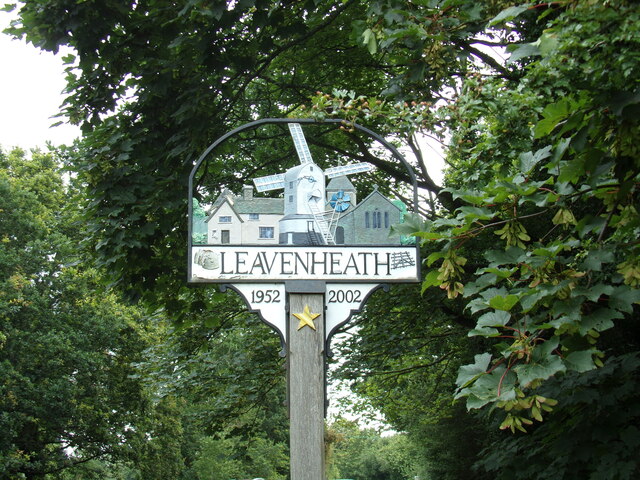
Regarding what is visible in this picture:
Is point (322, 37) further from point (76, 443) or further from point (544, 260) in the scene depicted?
point (76, 443)

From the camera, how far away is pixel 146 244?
10773 mm

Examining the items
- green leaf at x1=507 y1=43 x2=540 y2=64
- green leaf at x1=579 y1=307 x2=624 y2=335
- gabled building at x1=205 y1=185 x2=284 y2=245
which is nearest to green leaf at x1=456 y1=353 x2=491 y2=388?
green leaf at x1=579 y1=307 x2=624 y2=335

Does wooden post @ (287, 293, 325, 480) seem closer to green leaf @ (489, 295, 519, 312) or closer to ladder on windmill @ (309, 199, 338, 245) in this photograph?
ladder on windmill @ (309, 199, 338, 245)

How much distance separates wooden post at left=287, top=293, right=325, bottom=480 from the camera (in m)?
6.62

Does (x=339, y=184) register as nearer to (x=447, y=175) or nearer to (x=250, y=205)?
(x=250, y=205)

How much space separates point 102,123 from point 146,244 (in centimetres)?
181

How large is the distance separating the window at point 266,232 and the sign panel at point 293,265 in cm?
14

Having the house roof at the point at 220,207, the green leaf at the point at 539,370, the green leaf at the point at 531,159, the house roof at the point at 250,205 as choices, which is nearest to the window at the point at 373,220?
the house roof at the point at 250,205

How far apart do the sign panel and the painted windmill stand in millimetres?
114

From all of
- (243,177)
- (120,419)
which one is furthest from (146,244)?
(120,419)

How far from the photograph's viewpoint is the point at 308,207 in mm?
7078

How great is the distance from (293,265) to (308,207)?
1.68 ft

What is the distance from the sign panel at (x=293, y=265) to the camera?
688 centimetres

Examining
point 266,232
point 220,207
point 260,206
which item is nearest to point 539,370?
point 266,232
